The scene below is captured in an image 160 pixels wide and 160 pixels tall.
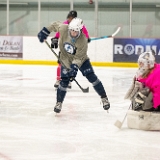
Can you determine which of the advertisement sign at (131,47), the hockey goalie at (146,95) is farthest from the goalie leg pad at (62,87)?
the advertisement sign at (131,47)

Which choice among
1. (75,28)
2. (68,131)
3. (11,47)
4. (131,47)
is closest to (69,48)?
(75,28)

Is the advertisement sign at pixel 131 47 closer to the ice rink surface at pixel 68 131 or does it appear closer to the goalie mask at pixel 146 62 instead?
the ice rink surface at pixel 68 131

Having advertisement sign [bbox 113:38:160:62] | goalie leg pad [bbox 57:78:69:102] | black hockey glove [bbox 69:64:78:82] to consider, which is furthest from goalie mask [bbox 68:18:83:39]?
advertisement sign [bbox 113:38:160:62]

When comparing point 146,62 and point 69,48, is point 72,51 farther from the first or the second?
point 146,62

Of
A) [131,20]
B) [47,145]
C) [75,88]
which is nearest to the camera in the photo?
[47,145]

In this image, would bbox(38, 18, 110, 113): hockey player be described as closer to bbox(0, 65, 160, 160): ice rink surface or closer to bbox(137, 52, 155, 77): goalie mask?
bbox(0, 65, 160, 160): ice rink surface

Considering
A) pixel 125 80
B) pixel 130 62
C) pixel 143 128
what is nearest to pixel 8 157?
pixel 143 128

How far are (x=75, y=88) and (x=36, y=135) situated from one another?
3128mm

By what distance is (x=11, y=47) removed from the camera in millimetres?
10883

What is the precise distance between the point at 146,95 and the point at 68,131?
2.11ft

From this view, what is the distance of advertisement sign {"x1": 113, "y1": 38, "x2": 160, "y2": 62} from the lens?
33.7 feet

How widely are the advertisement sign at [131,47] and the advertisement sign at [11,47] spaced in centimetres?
217

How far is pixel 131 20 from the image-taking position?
36.8 feet

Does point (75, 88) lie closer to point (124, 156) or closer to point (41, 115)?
point (41, 115)
